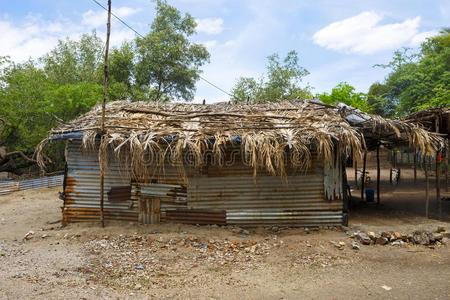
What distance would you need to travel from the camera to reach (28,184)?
13.2 m

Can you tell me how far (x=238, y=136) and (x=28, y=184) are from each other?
12224 millimetres

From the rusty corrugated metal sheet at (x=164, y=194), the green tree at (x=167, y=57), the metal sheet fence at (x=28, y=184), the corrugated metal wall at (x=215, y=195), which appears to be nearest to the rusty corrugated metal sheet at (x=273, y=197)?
the corrugated metal wall at (x=215, y=195)

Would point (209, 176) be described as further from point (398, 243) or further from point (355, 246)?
point (398, 243)

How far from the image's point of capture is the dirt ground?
3.97 meters

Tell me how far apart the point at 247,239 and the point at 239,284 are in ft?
5.95

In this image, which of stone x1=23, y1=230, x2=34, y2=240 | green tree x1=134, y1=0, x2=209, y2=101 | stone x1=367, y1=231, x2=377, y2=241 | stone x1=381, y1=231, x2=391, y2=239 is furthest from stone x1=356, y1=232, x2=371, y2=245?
green tree x1=134, y1=0, x2=209, y2=101

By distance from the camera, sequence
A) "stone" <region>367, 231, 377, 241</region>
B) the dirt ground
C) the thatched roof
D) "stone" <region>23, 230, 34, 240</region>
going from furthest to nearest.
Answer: the thatched roof < "stone" <region>23, 230, 34, 240</region> < "stone" <region>367, 231, 377, 241</region> < the dirt ground

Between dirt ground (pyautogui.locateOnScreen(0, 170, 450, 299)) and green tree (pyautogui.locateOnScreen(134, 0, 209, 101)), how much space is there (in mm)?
14833

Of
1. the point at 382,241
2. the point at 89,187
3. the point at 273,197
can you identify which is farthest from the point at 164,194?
the point at 382,241

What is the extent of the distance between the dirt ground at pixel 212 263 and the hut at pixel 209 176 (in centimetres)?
37

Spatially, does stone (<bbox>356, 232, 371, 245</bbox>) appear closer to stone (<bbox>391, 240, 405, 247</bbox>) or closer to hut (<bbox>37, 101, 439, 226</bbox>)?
stone (<bbox>391, 240, 405, 247</bbox>)

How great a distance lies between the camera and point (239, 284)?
4219mm

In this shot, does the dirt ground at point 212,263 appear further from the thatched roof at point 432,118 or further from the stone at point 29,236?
the thatched roof at point 432,118

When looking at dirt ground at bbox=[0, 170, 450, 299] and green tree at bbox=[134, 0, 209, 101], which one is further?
green tree at bbox=[134, 0, 209, 101]
